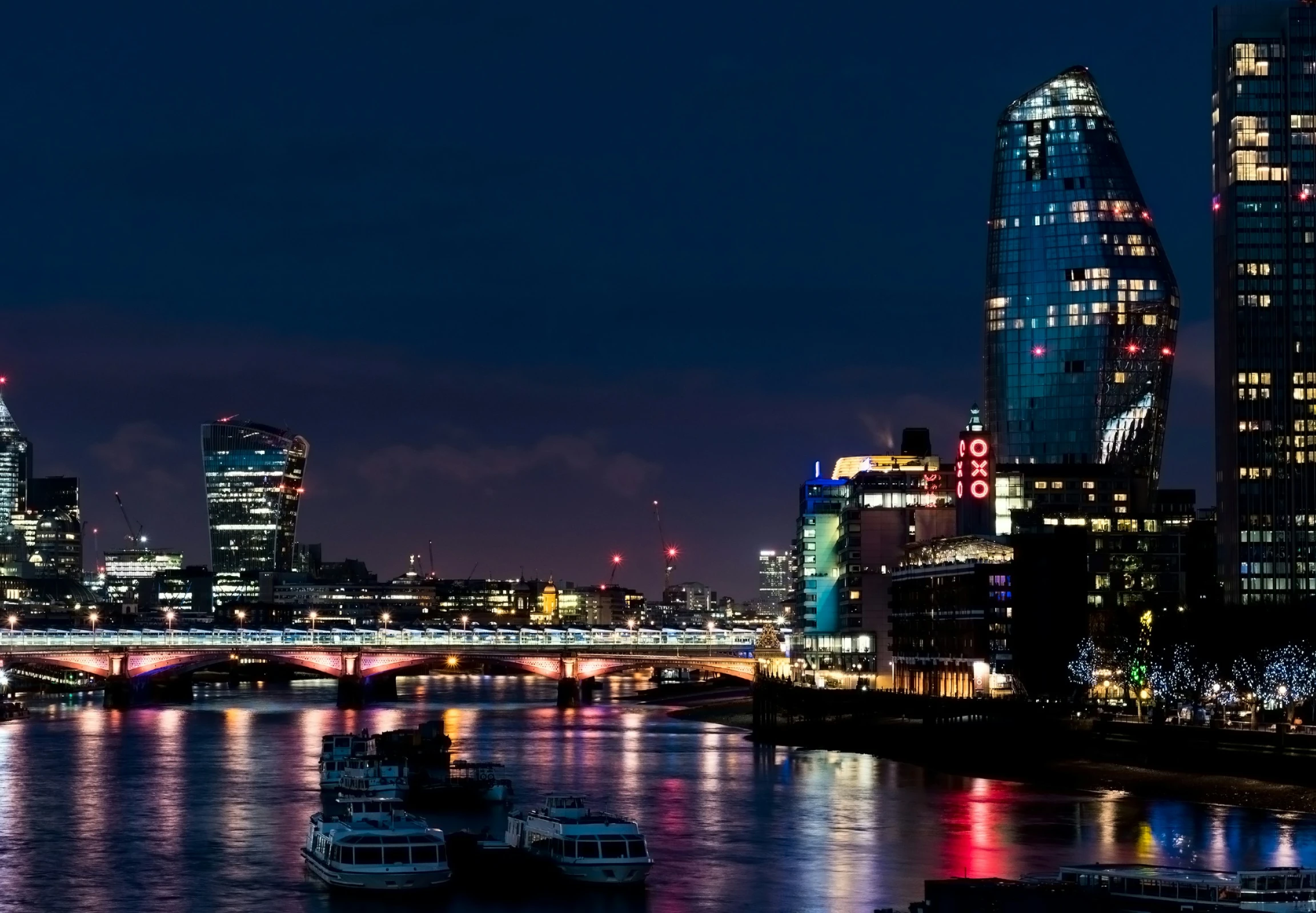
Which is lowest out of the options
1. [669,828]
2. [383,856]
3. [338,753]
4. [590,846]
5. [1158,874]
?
[669,828]

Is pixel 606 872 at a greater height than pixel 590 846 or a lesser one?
lesser

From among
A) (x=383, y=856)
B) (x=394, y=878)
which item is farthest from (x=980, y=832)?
(x=394, y=878)

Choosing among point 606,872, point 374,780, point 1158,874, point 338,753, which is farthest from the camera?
point 338,753

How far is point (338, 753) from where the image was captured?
4963 inches

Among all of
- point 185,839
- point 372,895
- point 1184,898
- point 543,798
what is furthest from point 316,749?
point 1184,898

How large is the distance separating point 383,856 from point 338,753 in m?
45.8

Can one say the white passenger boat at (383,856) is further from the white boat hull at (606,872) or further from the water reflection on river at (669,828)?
the white boat hull at (606,872)

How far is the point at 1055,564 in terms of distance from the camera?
199 metres

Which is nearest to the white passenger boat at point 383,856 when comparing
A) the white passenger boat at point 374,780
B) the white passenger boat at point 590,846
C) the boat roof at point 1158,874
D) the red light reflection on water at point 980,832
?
the white passenger boat at point 590,846

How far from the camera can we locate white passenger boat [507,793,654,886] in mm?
82875

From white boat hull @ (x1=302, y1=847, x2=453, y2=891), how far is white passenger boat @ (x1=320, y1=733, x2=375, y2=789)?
123 feet

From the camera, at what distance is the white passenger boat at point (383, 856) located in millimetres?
79812

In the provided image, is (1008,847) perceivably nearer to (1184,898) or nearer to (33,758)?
(1184,898)

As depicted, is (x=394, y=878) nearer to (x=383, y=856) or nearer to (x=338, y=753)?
(x=383, y=856)
